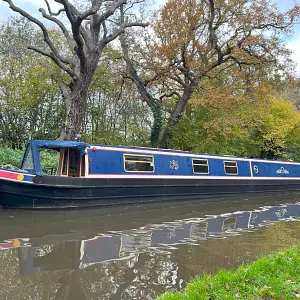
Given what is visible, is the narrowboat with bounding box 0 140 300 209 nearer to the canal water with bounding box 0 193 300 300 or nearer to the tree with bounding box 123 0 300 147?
the canal water with bounding box 0 193 300 300

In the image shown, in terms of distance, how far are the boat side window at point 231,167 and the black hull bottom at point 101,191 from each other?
0.37 m

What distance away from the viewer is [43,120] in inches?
701

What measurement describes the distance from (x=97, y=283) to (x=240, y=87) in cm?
1418

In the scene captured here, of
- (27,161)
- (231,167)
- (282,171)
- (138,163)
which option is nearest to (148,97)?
(231,167)

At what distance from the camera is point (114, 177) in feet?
32.3

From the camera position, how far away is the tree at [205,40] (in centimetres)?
1498


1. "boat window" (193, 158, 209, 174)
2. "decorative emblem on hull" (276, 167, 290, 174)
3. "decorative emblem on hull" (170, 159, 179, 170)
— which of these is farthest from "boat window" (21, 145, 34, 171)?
"decorative emblem on hull" (276, 167, 290, 174)

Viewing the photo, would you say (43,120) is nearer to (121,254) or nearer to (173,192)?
(173,192)

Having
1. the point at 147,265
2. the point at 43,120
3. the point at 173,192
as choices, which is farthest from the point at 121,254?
the point at 43,120

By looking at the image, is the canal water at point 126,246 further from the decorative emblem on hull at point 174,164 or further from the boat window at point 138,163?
the decorative emblem on hull at point 174,164

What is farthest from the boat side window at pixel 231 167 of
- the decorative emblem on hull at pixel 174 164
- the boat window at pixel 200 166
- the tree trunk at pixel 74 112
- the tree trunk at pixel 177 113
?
the tree trunk at pixel 74 112

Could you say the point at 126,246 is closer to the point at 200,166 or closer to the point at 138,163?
the point at 138,163

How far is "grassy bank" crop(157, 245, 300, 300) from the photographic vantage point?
328cm

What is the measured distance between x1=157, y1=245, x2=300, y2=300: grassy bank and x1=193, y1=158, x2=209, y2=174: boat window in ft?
26.0
